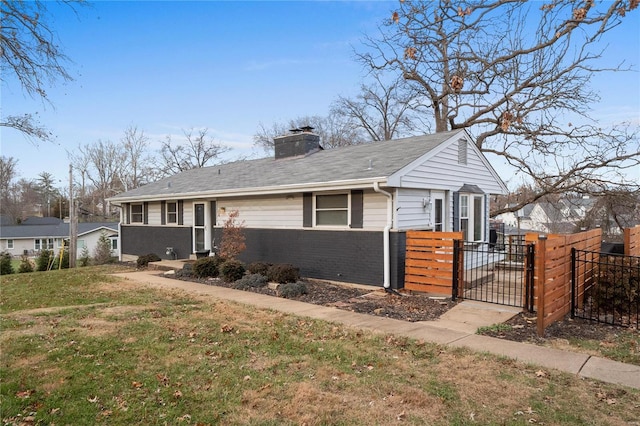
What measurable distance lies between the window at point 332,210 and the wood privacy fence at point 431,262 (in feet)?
6.08

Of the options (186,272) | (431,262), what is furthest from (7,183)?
(431,262)

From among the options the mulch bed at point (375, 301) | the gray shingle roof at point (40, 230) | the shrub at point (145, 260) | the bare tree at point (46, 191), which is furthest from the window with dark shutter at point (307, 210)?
the bare tree at point (46, 191)

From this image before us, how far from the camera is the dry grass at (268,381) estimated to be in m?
3.52

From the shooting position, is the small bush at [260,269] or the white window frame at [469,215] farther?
Answer: the white window frame at [469,215]

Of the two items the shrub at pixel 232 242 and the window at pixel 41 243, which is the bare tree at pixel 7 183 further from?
the shrub at pixel 232 242

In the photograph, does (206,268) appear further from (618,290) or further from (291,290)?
(618,290)

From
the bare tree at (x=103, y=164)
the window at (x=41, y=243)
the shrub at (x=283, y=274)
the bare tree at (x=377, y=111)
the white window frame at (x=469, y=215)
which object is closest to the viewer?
the shrub at (x=283, y=274)

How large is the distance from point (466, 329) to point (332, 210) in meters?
5.02

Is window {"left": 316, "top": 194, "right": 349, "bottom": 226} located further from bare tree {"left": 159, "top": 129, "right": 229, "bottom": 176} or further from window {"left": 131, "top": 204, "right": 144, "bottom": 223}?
bare tree {"left": 159, "top": 129, "right": 229, "bottom": 176}

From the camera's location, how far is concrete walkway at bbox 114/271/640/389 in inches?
181

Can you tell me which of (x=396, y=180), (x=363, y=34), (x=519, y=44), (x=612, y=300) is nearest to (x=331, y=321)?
(x=396, y=180)

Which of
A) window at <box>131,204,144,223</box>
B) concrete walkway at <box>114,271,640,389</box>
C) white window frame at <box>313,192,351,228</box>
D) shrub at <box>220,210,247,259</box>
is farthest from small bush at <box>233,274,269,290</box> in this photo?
window at <box>131,204,144,223</box>

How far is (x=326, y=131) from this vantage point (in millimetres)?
39594

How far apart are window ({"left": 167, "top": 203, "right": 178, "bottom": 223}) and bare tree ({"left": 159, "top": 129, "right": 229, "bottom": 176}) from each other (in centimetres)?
2411
